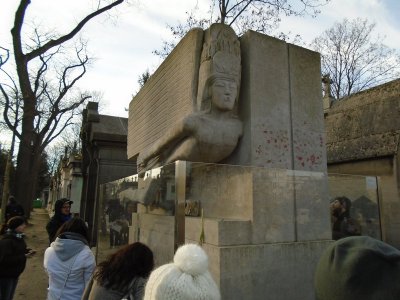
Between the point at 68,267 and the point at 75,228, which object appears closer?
the point at 68,267

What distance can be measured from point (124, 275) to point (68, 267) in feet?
4.94

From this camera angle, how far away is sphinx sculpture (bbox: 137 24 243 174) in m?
4.31

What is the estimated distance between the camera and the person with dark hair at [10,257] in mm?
4762

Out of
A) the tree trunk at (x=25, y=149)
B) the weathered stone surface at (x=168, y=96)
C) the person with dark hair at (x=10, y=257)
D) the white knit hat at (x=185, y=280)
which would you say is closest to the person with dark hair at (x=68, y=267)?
the person with dark hair at (x=10, y=257)

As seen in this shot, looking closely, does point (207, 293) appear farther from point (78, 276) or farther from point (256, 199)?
point (78, 276)

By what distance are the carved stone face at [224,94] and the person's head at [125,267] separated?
2254 millimetres

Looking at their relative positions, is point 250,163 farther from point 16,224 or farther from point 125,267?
point 16,224

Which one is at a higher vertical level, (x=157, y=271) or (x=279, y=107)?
(x=279, y=107)

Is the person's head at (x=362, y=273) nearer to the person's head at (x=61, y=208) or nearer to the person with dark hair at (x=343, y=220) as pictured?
the person with dark hair at (x=343, y=220)

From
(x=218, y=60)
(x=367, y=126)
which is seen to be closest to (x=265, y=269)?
(x=218, y=60)

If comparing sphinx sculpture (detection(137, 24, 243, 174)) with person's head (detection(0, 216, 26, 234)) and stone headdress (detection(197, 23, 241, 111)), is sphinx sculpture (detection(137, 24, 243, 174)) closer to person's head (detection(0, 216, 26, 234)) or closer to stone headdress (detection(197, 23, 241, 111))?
stone headdress (detection(197, 23, 241, 111))

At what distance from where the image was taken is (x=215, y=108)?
4.48 meters

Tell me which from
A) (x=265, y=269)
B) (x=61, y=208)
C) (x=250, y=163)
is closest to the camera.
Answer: (x=265, y=269)

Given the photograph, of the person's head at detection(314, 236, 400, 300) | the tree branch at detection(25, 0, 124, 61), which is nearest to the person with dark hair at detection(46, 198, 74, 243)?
the person's head at detection(314, 236, 400, 300)
